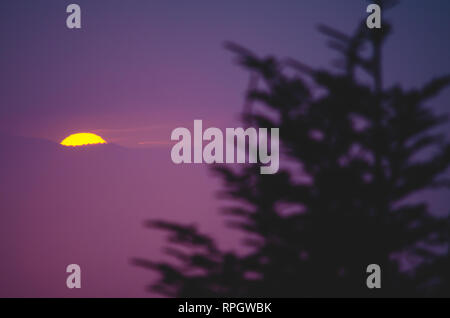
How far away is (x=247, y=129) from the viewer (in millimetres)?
3744

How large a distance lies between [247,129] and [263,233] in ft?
2.62

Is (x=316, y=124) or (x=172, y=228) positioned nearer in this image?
(x=172, y=228)

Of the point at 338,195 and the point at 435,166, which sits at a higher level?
the point at 435,166

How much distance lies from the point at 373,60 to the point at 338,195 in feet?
4.31

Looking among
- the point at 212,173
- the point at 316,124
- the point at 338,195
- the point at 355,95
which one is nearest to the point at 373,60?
the point at 355,95

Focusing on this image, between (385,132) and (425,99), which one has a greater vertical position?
(425,99)

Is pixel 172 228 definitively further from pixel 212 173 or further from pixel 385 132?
pixel 385 132
